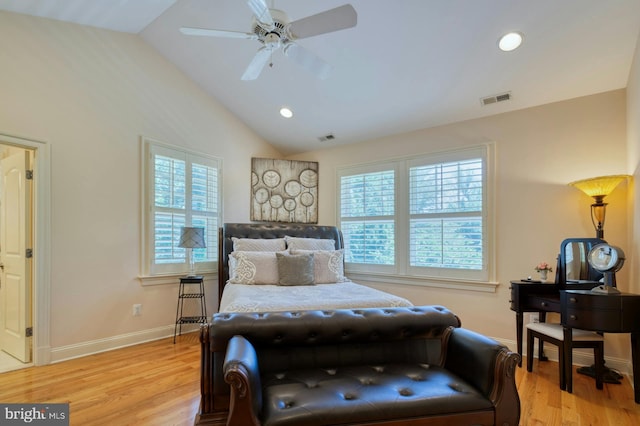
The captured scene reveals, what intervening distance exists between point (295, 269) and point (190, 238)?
1.34 m

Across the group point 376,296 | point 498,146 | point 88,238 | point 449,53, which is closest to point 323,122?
point 449,53

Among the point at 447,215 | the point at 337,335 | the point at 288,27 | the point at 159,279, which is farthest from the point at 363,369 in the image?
the point at 159,279

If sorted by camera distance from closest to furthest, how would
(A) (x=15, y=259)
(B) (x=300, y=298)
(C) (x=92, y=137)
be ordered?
(B) (x=300, y=298)
(A) (x=15, y=259)
(C) (x=92, y=137)

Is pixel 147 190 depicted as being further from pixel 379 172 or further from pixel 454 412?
pixel 454 412

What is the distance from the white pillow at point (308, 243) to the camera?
4.05m

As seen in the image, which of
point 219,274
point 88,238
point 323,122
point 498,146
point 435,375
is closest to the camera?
point 435,375

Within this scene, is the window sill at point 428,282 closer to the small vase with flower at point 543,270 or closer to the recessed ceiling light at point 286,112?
the small vase with flower at point 543,270

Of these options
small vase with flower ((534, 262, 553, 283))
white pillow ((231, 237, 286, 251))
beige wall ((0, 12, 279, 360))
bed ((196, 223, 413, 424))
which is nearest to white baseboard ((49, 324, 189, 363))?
beige wall ((0, 12, 279, 360))

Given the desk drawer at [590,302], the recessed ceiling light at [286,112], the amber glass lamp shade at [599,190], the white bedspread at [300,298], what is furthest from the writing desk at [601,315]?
the recessed ceiling light at [286,112]

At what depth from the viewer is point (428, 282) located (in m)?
4.06

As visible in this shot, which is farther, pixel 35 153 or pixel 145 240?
pixel 145 240

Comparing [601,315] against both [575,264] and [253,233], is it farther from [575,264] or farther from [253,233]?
[253,233]

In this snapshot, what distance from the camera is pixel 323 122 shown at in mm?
4516

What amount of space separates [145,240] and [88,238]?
1.85 ft
